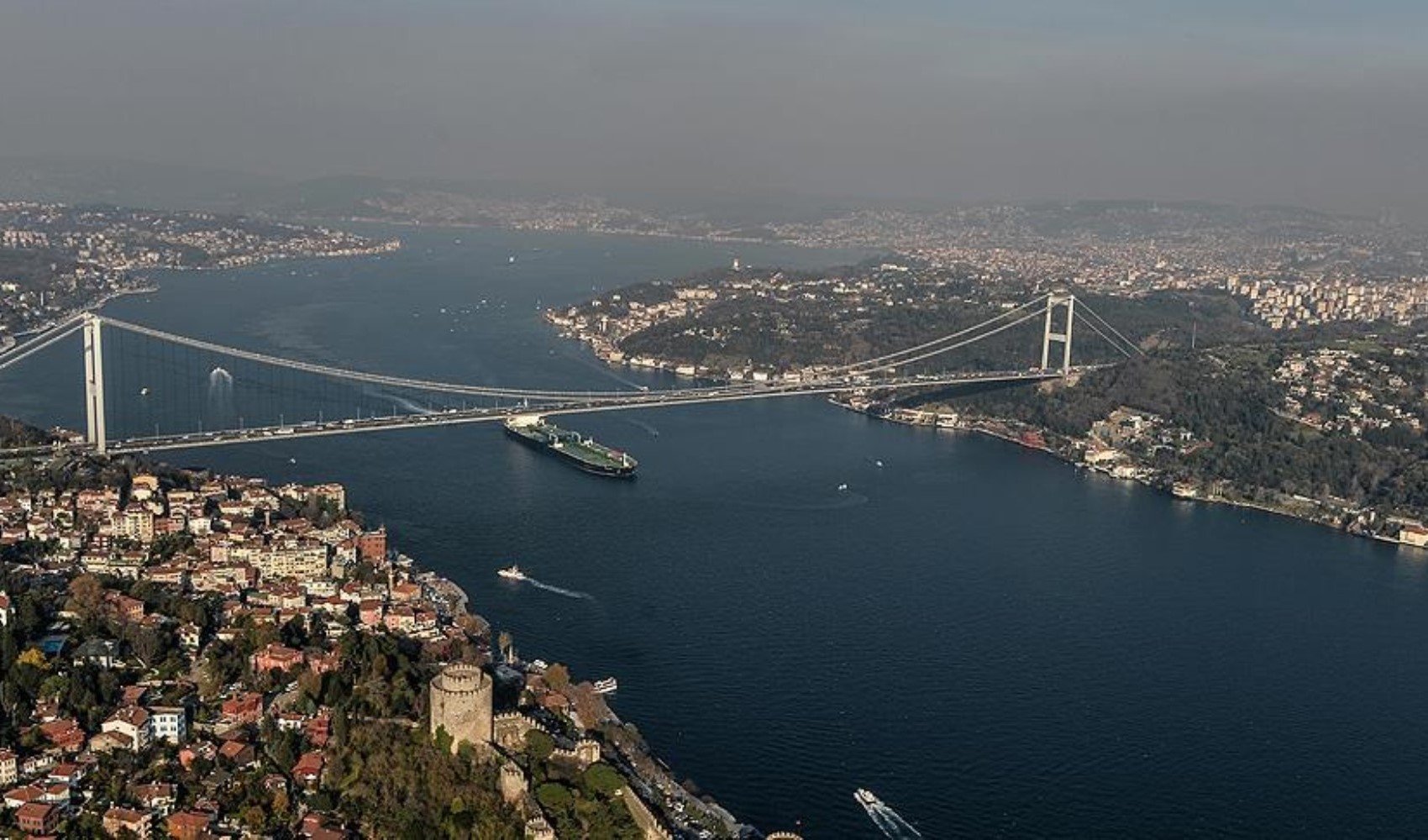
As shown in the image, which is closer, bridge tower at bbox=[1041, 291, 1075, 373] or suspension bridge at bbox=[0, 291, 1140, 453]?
suspension bridge at bbox=[0, 291, 1140, 453]

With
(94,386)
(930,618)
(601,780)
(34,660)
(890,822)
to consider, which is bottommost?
(890,822)

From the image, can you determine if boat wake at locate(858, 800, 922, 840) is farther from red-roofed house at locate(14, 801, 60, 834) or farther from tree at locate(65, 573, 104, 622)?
tree at locate(65, 573, 104, 622)

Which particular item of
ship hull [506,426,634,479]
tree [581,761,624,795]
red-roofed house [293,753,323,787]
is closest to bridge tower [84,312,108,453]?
ship hull [506,426,634,479]

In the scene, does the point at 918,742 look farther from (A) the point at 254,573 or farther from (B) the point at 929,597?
(A) the point at 254,573

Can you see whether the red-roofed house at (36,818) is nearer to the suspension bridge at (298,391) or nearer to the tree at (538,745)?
the tree at (538,745)

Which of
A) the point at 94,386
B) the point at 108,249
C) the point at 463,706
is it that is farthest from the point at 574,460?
the point at 108,249

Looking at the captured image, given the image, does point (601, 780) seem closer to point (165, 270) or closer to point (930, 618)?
point (930, 618)
